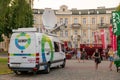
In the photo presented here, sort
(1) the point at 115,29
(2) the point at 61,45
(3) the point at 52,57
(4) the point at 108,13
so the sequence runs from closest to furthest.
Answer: (3) the point at 52,57 → (1) the point at 115,29 → (2) the point at 61,45 → (4) the point at 108,13

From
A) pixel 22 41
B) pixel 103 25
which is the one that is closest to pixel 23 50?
pixel 22 41

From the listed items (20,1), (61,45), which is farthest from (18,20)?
(61,45)

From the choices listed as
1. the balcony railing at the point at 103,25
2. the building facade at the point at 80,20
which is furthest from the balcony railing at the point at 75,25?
the balcony railing at the point at 103,25

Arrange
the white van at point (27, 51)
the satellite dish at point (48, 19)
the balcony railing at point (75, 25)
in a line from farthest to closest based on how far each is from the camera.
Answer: the balcony railing at point (75, 25), the satellite dish at point (48, 19), the white van at point (27, 51)

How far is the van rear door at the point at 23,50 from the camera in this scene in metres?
22.6

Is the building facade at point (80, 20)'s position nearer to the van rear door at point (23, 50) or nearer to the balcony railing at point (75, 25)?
the balcony railing at point (75, 25)

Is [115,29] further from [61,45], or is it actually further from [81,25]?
[81,25]

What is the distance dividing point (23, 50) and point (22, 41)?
0.57 metres

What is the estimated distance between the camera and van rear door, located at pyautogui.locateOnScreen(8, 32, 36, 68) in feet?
74.0

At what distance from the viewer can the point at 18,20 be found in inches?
1289

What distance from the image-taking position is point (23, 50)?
74.9 ft

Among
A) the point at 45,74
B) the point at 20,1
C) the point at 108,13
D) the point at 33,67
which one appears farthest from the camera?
the point at 108,13

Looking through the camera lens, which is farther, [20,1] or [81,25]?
[81,25]

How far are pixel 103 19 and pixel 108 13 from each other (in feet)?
7.41
